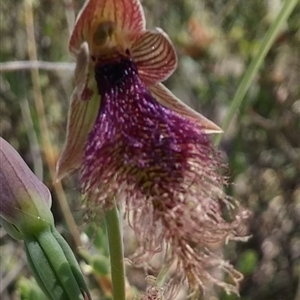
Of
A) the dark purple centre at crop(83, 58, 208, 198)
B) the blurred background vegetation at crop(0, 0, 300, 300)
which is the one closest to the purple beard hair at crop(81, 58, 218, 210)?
the dark purple centre at crop(83, 58, 208, 198)

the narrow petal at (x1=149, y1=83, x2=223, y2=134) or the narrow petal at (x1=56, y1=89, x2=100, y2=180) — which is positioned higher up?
the narrow petal at (x1=149, y1=83, x2=223, y2=134)

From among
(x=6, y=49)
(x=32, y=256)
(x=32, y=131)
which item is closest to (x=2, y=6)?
(x=6, y=49)

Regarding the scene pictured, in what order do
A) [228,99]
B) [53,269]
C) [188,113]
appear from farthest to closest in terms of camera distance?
[228,99] < [188,113] < [53,269]

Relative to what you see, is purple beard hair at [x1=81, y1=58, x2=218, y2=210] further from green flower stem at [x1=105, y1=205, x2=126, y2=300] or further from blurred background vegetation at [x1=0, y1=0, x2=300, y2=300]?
blurred background vegetation at [x1=0, y1=0, x2=300, y2=300]

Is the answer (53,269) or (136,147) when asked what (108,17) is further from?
(53,269)

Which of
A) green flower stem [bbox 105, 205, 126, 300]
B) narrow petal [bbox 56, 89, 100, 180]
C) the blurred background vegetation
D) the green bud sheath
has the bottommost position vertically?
the blurred background vegetation

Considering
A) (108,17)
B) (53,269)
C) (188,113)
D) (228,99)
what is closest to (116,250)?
(53,269)
